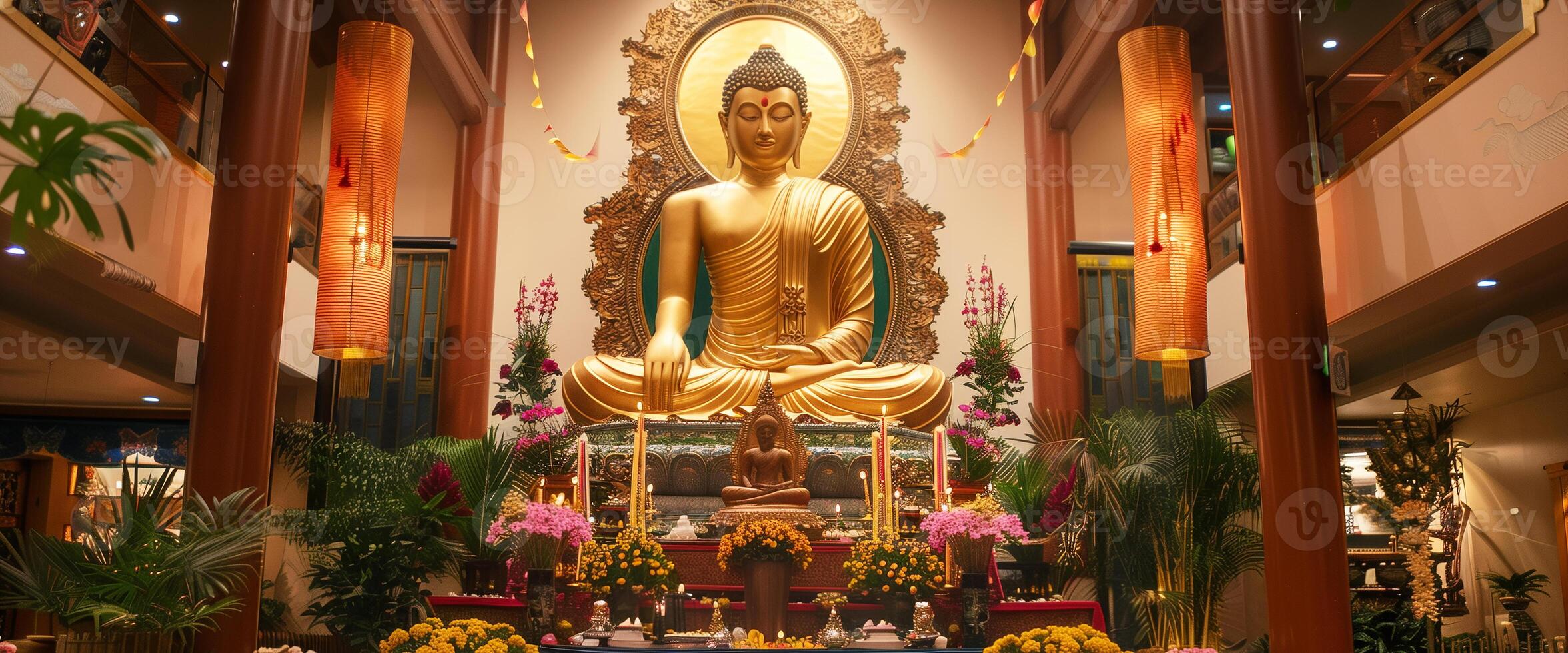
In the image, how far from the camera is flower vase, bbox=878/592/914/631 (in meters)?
4.85

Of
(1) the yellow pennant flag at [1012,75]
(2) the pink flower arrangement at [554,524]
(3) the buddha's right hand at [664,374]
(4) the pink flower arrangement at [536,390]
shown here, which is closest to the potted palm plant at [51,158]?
(2) the pink flower arrangement at [554,524]

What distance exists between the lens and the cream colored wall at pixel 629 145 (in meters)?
8.88

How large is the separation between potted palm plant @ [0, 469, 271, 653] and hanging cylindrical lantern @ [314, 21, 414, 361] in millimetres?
2984

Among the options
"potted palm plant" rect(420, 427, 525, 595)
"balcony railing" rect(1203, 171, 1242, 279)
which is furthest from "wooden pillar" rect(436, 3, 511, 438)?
"balcony railing" rect(1203, 171, 1242, 279)

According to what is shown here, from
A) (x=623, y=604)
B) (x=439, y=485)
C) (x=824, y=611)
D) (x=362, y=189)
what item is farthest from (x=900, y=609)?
(x=362, y=189)

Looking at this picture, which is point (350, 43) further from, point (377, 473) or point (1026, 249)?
point (1026, 249)

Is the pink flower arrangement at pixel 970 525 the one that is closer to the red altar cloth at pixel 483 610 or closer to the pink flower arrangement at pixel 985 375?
the red altar cloth at pixel 483 610

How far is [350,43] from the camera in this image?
704 centimetres

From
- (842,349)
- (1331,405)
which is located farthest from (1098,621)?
(842,349)

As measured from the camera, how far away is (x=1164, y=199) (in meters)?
6.79

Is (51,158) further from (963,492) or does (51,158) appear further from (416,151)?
(416,151)

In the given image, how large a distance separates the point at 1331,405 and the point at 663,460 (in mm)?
3329

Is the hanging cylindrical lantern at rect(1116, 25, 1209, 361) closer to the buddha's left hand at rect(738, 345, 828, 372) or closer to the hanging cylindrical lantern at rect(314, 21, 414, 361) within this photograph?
the buddha's left hand at rect(738, 345, 828, 372)

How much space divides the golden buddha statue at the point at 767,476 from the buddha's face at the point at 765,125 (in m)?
3.01
